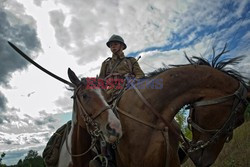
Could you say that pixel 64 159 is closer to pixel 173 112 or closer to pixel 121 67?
pixel 121 67

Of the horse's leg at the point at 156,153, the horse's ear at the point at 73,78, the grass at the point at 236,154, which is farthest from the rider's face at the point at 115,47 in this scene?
the grass at the point at 236,154

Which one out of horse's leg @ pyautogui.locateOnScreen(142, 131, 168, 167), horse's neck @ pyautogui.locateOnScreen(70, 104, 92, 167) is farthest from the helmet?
horse's leg @ pyautogui.locateOnScreen(142, 131, 168, 167)

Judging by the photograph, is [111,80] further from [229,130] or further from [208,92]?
[229,130]

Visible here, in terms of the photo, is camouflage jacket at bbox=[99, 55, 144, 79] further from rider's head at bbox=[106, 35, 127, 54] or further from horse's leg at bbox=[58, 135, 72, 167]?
horse's leg at bbox=[58, 135, 72, 167]

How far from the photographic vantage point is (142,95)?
411 centimetres

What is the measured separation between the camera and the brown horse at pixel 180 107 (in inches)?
144

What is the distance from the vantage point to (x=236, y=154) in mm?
9406

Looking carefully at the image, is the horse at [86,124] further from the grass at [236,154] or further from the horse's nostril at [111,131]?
the grass at [236,154]

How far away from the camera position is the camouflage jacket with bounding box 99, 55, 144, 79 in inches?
215

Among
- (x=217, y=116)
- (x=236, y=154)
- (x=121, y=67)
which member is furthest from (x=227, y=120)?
(x=236, y=154)

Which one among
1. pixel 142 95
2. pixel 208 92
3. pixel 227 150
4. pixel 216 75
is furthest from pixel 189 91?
pixel 227 150

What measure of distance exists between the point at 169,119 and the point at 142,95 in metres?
0.68

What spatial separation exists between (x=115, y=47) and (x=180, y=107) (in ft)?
9.10

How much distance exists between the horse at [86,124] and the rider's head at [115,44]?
168 centimetres
